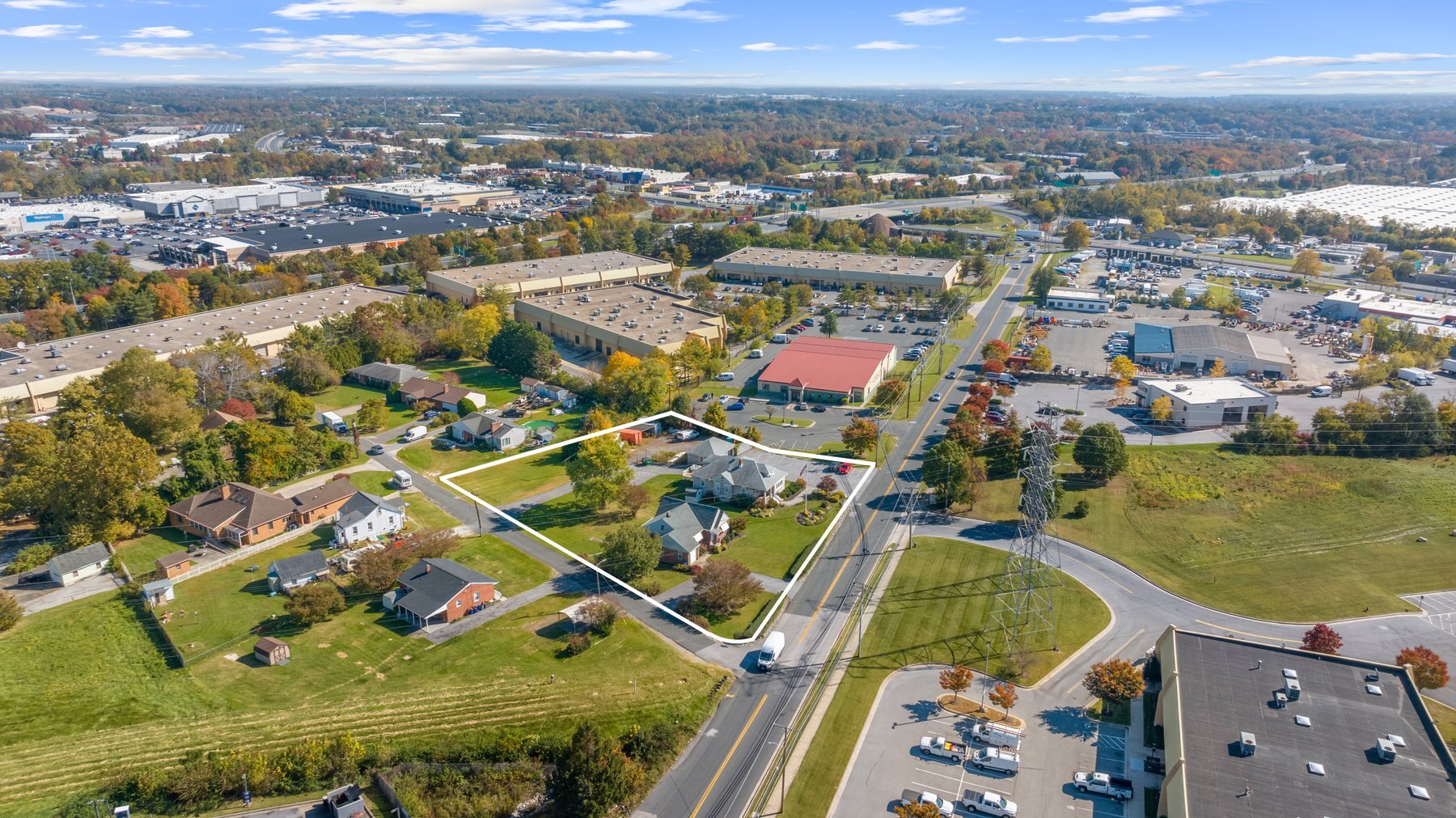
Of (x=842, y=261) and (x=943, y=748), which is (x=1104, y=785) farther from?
(x=842, y=261)

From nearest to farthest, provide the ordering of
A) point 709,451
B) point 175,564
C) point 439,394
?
point 175,564, point 709,451, point 439,394

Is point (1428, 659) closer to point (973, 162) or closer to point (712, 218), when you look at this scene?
point (712, 218)

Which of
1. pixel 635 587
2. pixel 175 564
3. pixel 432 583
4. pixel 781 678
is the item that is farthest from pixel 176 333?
pixel 781 678

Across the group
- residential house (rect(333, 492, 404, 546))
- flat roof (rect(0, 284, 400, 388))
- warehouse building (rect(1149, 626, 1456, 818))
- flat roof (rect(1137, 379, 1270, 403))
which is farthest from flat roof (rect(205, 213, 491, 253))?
warehouse building (rect(1149, 626, 1456, 818))

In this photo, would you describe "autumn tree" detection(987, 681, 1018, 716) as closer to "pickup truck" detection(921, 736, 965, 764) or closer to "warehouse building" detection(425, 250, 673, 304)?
"pickup truck" detection(921, 736, 965, 764)

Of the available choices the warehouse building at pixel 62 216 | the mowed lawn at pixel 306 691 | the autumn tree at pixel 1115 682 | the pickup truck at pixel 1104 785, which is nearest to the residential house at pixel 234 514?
the mowed lawn at pixel 306 691

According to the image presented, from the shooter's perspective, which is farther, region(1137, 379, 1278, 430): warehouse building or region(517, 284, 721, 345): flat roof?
region(517, 284, 721, 345): flat roof
